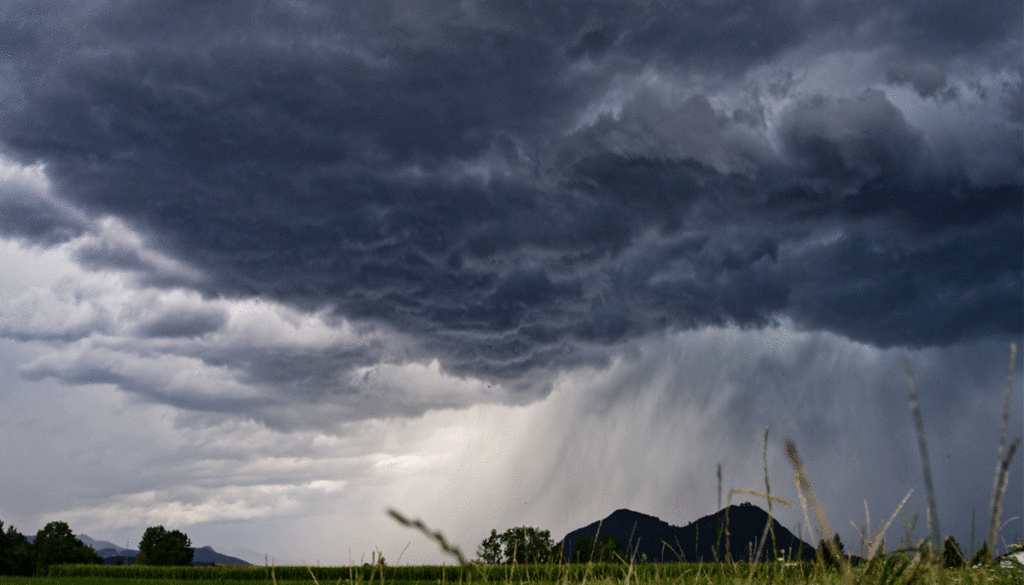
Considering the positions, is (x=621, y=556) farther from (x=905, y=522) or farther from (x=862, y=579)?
(x=862, y=579)

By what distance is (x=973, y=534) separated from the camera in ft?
11.1

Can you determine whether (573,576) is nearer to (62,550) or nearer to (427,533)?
(427,533)

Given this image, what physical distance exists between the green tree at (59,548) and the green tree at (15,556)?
4.20 feet

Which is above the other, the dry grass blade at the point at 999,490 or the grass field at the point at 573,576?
the dry grass blade at the point at 999,490

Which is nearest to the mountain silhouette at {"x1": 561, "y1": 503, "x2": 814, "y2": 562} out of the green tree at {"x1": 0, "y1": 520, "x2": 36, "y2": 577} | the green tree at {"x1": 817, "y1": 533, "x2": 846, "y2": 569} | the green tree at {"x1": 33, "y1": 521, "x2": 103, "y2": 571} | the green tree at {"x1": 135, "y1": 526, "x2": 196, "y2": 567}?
the green tree at {"x1": 817, "y1": 533, "x2": 846, "y2": 569}

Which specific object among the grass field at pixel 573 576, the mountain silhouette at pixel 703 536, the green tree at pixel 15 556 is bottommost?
the green tree at pixel 15 556

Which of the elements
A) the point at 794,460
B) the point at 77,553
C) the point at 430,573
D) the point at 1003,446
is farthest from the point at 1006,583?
the point at 77,553

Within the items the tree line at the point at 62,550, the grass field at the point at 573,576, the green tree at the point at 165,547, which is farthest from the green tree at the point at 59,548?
the grass field at the point at 573,576

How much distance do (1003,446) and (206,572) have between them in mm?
40985

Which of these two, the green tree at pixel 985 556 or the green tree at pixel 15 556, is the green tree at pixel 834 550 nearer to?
the green tree at pixel 985 556

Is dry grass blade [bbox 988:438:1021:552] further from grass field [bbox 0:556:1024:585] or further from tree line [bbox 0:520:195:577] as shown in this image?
tree line [bbox 0:520:195:577]

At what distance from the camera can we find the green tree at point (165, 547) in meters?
59.6

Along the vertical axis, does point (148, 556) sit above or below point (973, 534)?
below

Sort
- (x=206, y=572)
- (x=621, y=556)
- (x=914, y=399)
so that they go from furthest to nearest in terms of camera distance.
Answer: (x=206, y=572)
(x=621, y=556)
(x=914, y=399)
